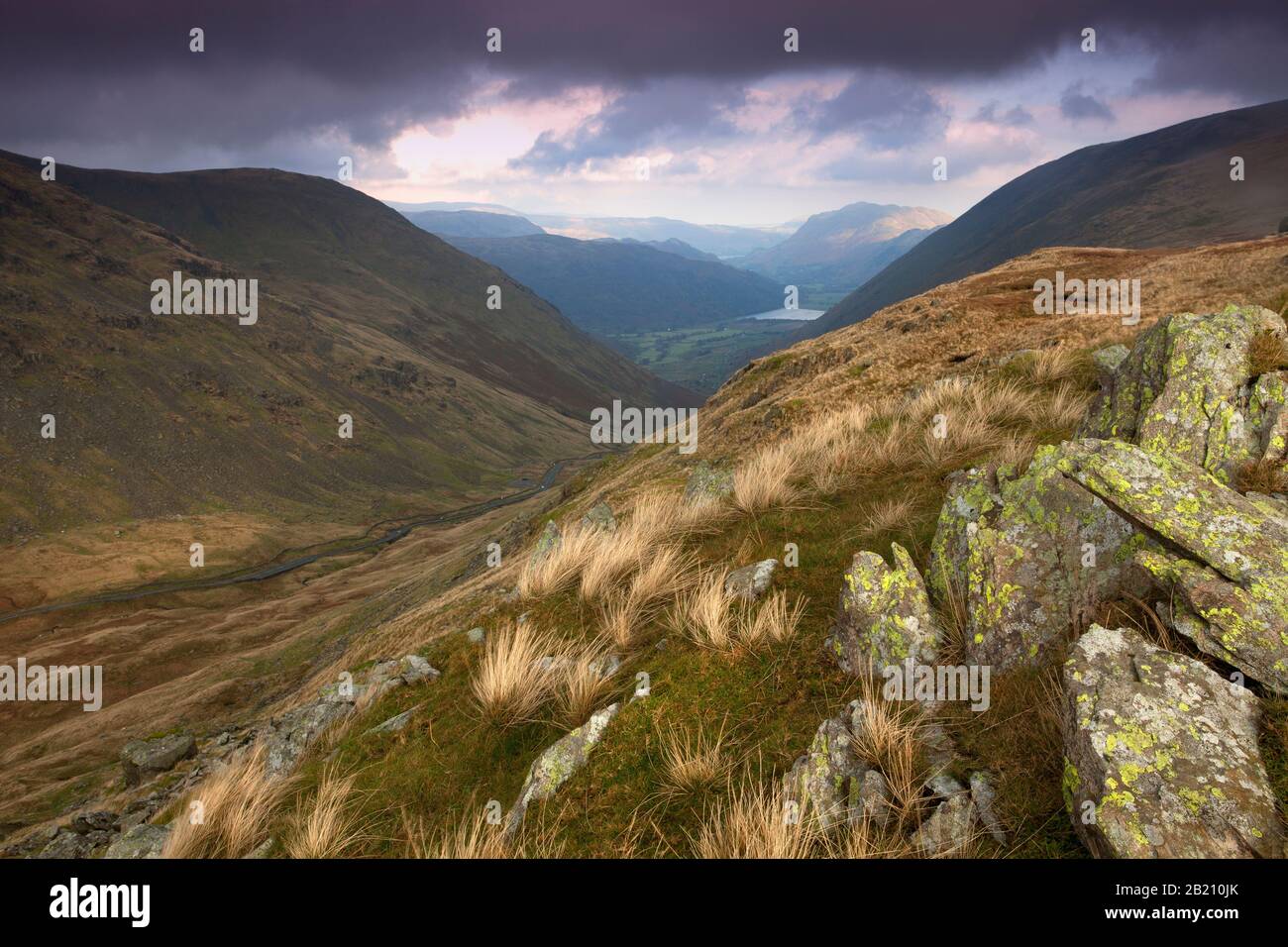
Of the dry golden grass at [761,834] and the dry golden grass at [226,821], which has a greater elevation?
the dry golden grass at [761,834]

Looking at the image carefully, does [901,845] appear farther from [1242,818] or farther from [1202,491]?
[1202,491]

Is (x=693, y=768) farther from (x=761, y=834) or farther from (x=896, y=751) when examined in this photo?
(x=896, y=751)

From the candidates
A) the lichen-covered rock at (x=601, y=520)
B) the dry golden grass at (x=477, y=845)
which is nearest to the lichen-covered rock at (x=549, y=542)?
the lichen-covered rock at (x=601, y=520)

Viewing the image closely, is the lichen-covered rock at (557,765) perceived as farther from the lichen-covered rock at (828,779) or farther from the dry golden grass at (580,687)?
the lichen-covered rock at (828,779)

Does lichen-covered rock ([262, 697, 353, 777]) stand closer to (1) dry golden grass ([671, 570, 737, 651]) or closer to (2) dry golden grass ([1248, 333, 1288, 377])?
(1) dry golden grass ([671, 570, 737, 651])

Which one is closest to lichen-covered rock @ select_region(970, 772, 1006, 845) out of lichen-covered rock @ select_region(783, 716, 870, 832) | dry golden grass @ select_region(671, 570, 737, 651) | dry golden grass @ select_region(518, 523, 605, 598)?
lichen-covered rock @ select_region(783, 716, 870, 832)

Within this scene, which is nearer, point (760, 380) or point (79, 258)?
point (760, 380)
